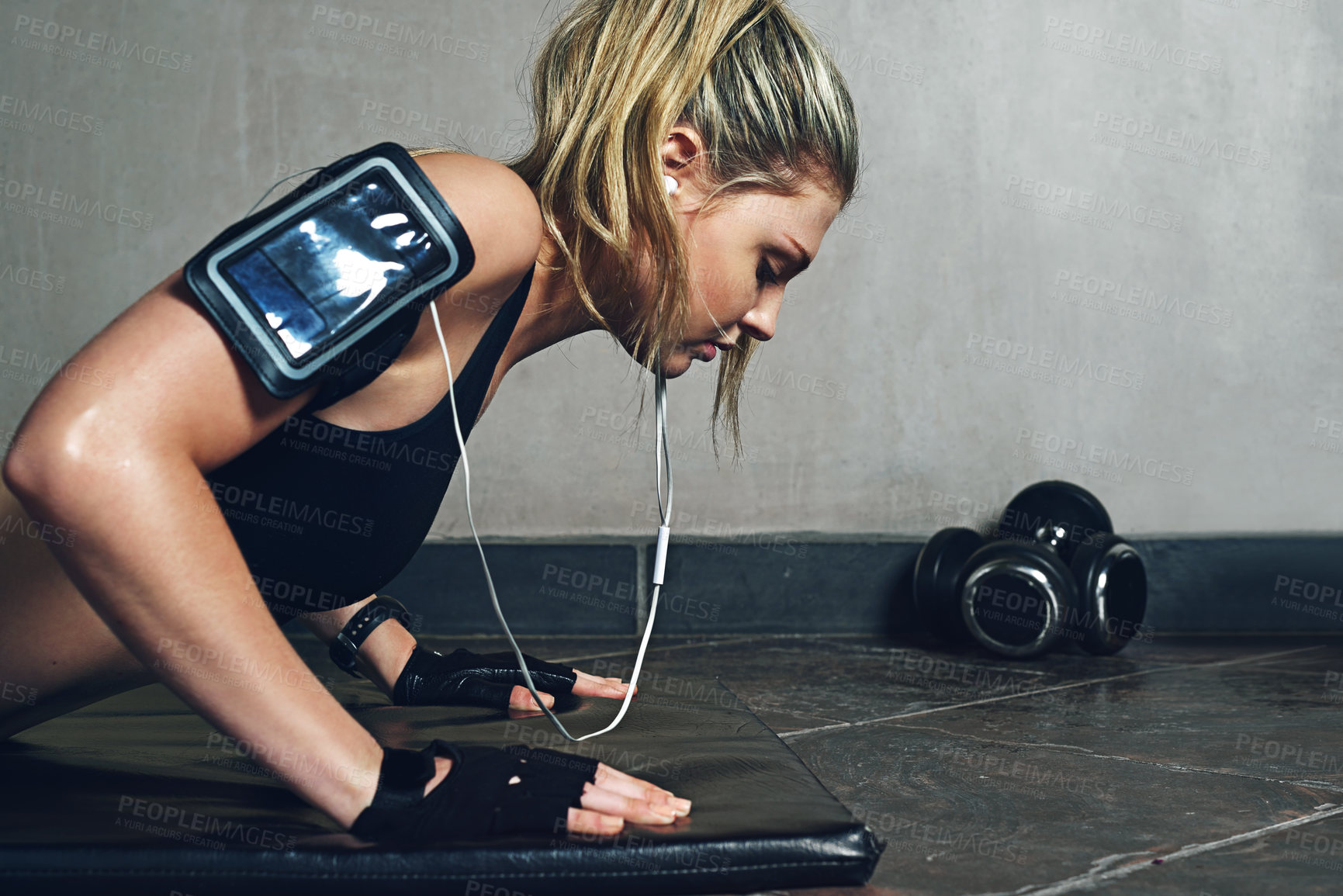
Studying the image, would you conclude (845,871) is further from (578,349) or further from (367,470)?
(578,349)

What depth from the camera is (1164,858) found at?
36.6 inches

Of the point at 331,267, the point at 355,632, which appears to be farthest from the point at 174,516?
the point at 355,632

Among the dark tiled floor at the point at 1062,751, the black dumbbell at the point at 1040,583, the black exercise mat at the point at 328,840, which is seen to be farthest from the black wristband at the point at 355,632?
the black dumbbell at the point at 1040,583

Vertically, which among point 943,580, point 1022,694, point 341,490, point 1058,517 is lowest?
point 1022,694

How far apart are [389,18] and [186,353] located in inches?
73.4

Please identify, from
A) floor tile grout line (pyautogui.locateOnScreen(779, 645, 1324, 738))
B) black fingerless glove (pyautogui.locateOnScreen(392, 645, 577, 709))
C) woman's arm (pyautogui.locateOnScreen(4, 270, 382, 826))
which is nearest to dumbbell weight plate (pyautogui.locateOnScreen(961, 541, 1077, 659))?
floor tile grout line (pyautogui.locateOnScreen(779, 645, 1324, 738))

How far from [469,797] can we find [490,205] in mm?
495

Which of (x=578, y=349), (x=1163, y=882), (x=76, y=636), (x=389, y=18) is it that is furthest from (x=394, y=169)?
(x=389, y=18)

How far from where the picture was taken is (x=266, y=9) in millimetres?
2277

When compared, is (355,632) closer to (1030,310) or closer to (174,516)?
(174,516)

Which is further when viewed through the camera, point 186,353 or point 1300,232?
point 1300,232

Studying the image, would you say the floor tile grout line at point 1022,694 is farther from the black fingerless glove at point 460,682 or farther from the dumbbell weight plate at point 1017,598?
the black fingerless glove at point 460,682

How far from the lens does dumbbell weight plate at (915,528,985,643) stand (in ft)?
6.95

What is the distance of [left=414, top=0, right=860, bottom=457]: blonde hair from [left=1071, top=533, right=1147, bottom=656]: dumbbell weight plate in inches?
49.1
